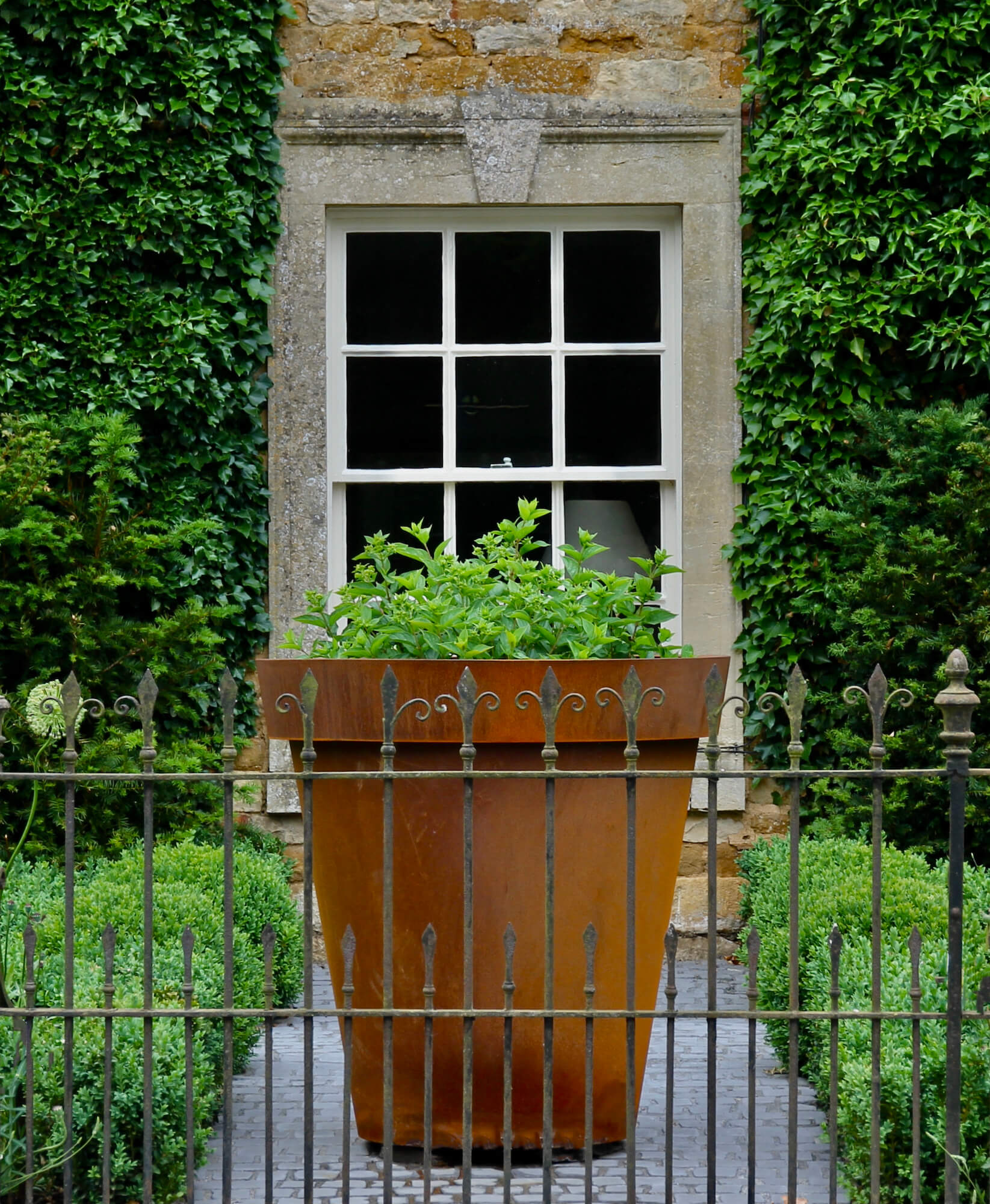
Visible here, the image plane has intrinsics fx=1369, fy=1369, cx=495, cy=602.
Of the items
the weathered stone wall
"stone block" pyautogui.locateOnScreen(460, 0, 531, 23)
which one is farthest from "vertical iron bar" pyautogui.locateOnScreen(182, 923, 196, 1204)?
"stone block" pyautogui.locateOnScreen(460, 0, 531, 23)

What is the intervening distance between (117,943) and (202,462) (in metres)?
2.55

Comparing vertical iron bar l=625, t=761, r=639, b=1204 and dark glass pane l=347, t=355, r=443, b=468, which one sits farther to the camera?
dark glass pane l=347, t=355, r=443, b=468

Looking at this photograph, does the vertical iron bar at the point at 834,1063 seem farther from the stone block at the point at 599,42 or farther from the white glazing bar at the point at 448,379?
the stone block at the point at 599,42

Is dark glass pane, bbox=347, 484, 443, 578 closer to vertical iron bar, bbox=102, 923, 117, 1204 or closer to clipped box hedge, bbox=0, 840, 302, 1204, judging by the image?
clipped box hedge, bbox=0, 840, 302, 1204

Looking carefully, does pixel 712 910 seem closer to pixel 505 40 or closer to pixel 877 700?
pixel 877 700

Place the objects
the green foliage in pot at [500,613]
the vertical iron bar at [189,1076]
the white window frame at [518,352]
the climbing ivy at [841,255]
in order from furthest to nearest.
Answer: the white window frame at [518,352], the climbing ivy at [841,255], the green foliage in pot at [500,613], the vertical iron bar at [189,1076]

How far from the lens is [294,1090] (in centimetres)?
386

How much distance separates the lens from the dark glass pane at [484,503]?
602 cm

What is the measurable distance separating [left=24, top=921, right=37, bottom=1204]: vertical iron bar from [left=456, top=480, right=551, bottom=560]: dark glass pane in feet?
11.5

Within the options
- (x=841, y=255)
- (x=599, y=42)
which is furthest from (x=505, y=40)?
(x=841, y=255)

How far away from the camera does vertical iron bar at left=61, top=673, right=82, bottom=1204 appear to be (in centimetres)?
263

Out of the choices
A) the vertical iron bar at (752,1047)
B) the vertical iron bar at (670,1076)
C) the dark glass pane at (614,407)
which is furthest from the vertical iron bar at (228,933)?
the dark glass pane at (614,407)

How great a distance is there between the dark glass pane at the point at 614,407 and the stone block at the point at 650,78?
1.11 m

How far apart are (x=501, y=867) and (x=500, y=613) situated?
60 centimetres
